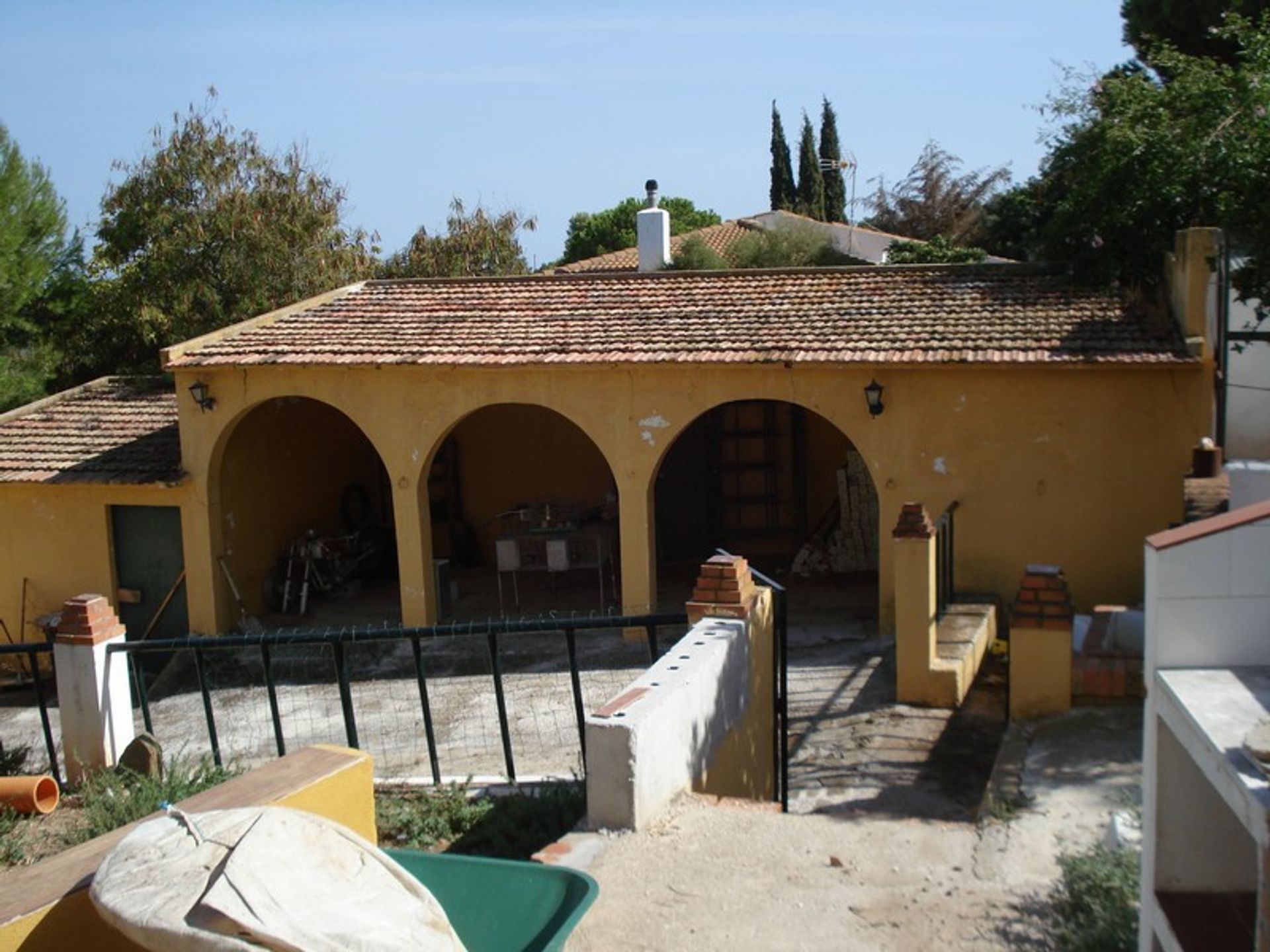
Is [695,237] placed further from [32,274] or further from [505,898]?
[505,898]

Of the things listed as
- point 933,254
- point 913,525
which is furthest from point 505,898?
point 933,254

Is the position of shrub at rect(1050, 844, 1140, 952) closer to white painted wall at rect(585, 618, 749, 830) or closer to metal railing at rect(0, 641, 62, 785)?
white painted wall at rect(585, 618, 749, 830)

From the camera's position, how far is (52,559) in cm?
1559

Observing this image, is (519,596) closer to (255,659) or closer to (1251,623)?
(255,659)

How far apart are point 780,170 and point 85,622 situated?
4167 cm

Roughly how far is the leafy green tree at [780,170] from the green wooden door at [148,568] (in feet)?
116

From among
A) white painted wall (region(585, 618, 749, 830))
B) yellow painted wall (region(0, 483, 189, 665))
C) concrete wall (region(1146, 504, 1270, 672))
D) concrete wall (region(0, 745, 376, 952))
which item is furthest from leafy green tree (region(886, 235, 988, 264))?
concrete wall (region(1146, 504, 1270, 672))

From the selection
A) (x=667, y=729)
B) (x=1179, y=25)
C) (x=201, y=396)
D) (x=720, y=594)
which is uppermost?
(x=1179, y=25)

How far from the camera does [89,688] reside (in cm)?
912

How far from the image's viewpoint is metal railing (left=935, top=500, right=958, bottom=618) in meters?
11.6

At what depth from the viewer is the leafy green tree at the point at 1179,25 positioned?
855 inches

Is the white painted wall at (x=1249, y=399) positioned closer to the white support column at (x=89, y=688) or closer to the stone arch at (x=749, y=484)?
the stone arch at (x=749, y=484)

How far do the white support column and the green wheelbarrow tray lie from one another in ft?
17.6

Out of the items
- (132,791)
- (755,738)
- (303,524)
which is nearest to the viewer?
(132,791)
